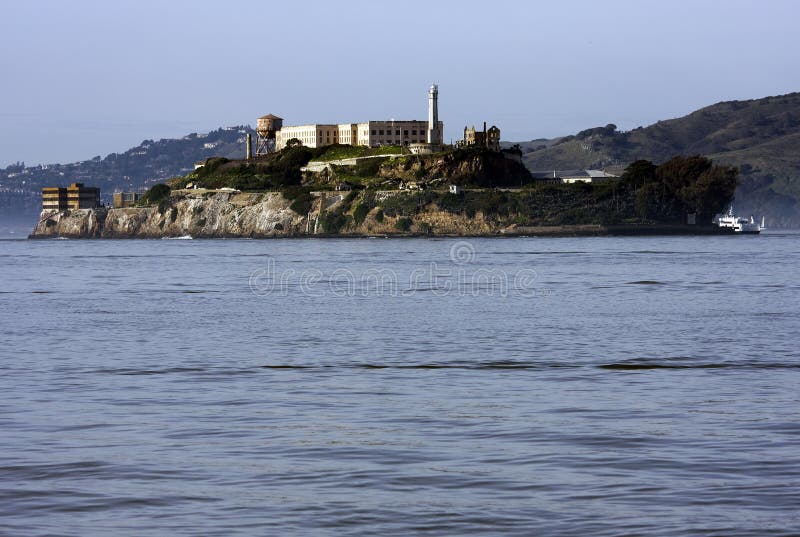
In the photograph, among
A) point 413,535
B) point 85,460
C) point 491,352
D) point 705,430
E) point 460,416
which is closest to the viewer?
point 413,535

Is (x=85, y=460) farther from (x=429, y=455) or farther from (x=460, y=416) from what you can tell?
(x=460, y=416)

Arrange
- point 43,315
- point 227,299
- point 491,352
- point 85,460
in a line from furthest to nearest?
point 227,299
point 43,315
point 491,352
point 85,460

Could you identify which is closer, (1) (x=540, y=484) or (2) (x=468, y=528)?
(2) (x=468, y=528)

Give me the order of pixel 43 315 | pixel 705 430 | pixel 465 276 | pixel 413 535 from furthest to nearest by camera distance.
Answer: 1. pixel 465 276
2. pixel 43 315
3. pixel 705 430
4. pixel 413 535

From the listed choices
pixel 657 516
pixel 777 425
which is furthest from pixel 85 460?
pixel 777 425

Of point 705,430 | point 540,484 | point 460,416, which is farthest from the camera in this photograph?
point 460,416

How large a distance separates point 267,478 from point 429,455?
8.87 feet

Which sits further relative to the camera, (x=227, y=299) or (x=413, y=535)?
(x=227, y=299)

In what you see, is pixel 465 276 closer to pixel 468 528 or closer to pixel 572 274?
pixel 572 274

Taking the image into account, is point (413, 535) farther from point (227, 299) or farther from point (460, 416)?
point (227, 299)

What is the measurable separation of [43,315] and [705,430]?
113 ft

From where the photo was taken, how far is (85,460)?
18.4m

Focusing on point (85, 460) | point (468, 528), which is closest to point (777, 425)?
point (468, 528)

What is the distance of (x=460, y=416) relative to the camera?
73.4 ft
